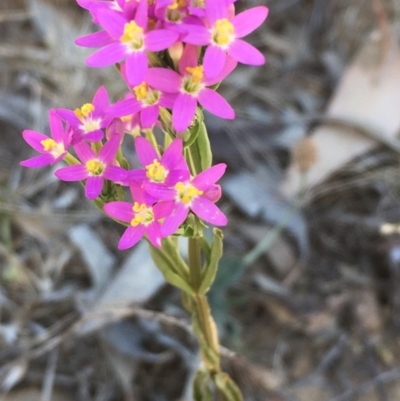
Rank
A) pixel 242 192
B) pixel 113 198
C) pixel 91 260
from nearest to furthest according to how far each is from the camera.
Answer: pixel 113 198, pixel 91 260, pixel 242 192

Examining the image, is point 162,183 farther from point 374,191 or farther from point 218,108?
point 374,191

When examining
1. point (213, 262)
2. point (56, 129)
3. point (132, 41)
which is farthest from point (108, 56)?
point (213, 262)

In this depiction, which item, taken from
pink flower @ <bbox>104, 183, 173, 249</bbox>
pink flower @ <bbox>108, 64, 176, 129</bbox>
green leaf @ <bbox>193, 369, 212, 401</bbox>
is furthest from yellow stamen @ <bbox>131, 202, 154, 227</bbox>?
green leaf @ <bbox>193, 369, 212, 401</bbox>

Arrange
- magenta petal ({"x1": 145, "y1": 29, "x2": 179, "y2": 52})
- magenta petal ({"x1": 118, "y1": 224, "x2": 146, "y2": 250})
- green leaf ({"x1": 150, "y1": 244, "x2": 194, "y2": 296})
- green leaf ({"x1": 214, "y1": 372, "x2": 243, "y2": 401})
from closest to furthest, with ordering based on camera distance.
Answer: magenta petal ({"x1": 145, "y1": 29, "x2": 179, "y2": 52}) < magenta petal ({"x1": 118, "y1": 224, "x2": 146, "y2": 250}) < green leaf ({"x1": 150, "y1": 244, "x2": 194, "y2": 296}) < green leaf ({"x1": 214, "y1": 372, "x2": 243, "y2": 401})

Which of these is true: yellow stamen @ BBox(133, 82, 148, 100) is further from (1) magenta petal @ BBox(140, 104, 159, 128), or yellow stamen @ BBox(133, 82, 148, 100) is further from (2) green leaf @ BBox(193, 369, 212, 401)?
(2) green leaf @ BBox(193, 369, 212, 401)

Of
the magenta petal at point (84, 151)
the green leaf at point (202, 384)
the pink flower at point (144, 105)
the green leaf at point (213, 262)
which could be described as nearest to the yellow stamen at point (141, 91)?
the pink flower at point (144, 105)

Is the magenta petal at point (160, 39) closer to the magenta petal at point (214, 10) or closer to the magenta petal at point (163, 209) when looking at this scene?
the magenta petal at point (214, 10)

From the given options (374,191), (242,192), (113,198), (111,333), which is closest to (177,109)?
(113,198)

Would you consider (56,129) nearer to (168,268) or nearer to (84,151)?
(84,151)
